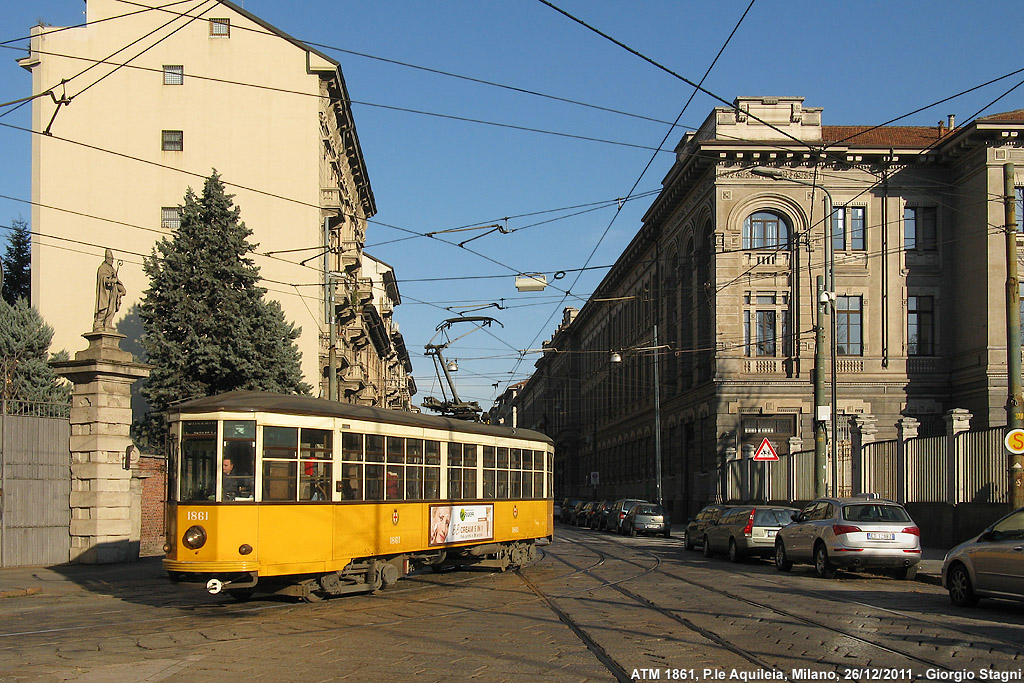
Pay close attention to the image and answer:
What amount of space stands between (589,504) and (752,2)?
40.3m

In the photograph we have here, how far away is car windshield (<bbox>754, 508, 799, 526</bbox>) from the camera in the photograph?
81.5 feet

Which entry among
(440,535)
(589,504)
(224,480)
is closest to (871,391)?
(589,504)

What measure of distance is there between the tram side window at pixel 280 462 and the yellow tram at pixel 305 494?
1cm

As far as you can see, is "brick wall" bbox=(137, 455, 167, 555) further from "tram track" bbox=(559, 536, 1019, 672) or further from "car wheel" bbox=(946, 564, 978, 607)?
"car wheel" bbox=(946, 564, 978, 607)

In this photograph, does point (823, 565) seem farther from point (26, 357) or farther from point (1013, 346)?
point (26, 357)

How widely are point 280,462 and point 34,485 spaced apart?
10.2 meters

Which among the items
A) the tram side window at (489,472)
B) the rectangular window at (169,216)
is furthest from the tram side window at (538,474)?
the rectangular window at (169,216)

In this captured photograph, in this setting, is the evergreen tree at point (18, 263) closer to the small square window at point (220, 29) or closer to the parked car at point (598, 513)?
the small square window at point (220, 29)

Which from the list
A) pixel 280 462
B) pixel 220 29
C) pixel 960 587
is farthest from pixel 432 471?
pixel 220 29

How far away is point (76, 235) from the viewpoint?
1583 inches

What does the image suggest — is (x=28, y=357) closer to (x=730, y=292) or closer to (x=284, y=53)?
(x=284, y=53)

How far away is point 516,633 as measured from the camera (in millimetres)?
11656

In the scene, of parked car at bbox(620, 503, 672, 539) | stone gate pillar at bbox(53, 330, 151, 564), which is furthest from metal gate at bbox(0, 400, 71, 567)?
parked car at bbox(620, 503, 672, 539)

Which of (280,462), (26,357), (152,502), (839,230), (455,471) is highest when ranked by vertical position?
(839,230)
